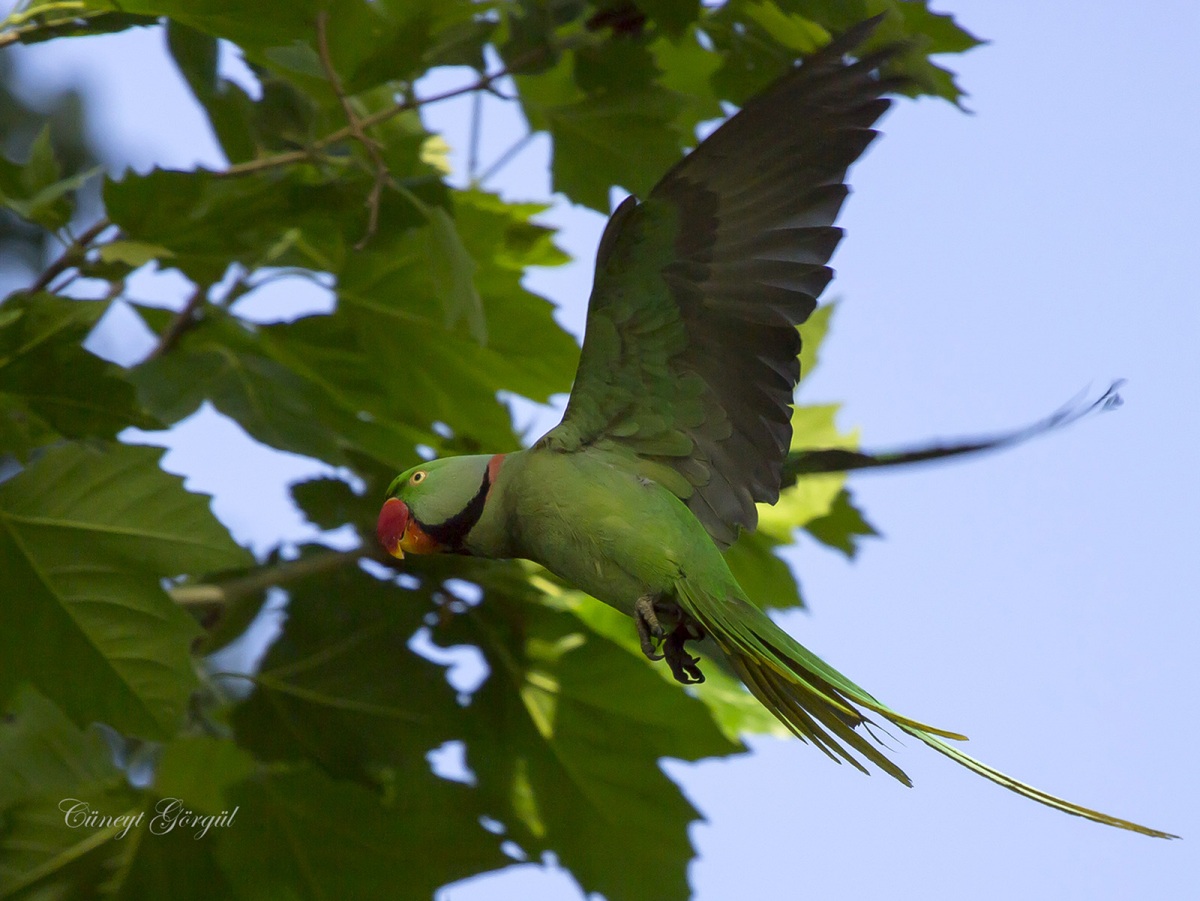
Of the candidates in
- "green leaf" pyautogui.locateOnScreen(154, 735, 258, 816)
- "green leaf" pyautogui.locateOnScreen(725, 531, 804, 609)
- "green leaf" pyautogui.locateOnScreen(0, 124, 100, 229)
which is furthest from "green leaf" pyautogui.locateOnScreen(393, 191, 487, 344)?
"green leaf" pyautogui.locateOnScreen(154, 735, 258, 816)

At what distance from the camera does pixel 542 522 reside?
1884 millimetres

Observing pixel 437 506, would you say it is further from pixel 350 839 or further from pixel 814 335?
pixel 814 335

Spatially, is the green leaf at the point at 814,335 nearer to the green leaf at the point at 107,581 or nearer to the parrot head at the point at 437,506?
the parrot head at the point at 437,506

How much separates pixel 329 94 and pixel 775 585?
5.23ft

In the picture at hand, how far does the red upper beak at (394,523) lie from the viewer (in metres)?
2.00

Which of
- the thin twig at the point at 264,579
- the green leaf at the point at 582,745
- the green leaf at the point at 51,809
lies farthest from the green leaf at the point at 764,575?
the green leaf at the point at 51,809

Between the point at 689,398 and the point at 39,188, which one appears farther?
the point at 39,188

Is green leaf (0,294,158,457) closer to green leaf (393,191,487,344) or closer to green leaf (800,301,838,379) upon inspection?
green leaf (393,191,487,344)

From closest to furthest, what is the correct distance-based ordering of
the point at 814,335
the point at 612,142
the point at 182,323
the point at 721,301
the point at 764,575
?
the point at 721,301 < the point at 612,142 < the point at 182,323 < the point at 764,575 < the point at 814,335

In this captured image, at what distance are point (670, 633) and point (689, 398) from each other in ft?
1.23

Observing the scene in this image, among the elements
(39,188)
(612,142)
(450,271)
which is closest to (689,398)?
(450,271)

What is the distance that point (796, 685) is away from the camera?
5.32 feet

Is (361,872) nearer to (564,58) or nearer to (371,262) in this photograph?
(371,262)

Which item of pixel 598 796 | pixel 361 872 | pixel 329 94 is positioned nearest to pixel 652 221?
pixel 329 94
